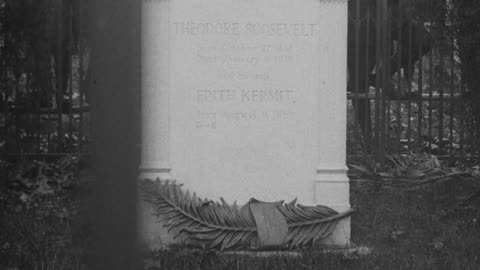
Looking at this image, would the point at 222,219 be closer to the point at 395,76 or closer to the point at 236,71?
the point at 236,71

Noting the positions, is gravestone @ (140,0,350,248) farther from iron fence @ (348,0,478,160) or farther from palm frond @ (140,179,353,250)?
iron fence @ (348,0,478,160)

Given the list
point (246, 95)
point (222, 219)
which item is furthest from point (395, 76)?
point (222, 219)

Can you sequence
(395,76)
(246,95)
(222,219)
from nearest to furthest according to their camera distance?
1. (222,219)
2. (246,95)
3. (395,76)

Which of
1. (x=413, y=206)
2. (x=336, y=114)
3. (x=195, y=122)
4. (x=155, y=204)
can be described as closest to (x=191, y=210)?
(x=155, y=204)

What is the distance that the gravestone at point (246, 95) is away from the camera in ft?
19.7

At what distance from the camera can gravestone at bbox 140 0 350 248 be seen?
6.00m

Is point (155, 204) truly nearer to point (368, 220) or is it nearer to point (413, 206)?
point (368, 220)

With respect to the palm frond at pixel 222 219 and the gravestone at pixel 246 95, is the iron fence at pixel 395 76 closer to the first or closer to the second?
the gravestone at pixel 246 95

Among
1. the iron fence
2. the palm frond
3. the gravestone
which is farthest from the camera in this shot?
the iron fence


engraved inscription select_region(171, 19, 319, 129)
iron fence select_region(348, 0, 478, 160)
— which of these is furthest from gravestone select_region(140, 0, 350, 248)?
iron fence select_region(348, 0, 478, 160)

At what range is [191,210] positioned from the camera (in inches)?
232

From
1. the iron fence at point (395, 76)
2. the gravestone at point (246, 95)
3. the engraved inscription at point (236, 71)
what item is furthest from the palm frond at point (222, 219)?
the iron fence at point (395, 76)

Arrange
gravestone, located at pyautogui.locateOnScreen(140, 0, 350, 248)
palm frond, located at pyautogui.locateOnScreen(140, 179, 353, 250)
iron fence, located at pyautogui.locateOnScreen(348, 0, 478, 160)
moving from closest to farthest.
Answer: palm frond, located at pyautogui.locateOnScreen(140, 179, 353, 250), gravestone, located at pyautogui.locateOnScreen(140, 0, 350, 248), iron fence, located at pyautogui.locateOnScreen(348, 0, 478, 160)

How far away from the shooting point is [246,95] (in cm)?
600
